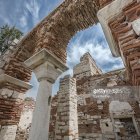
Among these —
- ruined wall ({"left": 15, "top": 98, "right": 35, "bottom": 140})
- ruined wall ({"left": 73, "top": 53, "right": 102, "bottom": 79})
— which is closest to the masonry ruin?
ruined wall ({"left": 15, "top": 98, "right": 35, "bottom": 140})

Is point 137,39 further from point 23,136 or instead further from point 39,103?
point 23,136

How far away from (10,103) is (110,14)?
13.3 ft

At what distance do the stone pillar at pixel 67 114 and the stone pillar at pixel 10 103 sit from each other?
63.1 inches

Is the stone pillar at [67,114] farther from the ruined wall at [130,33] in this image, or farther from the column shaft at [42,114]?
the ruined wall at [130,33]

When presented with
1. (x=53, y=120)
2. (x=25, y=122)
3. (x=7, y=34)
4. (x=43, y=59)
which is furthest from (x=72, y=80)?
(x=7, y=34)

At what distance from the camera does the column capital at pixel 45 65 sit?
3.34 meters

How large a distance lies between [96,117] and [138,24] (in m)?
5.84

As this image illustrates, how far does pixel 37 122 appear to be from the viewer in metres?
2.79

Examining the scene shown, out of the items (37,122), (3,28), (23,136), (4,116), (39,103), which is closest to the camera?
(37,122)

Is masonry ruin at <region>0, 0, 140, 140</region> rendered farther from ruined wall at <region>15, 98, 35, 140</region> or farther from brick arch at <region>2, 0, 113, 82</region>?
ruined wall at <region>15, 98, 35, 140</region>

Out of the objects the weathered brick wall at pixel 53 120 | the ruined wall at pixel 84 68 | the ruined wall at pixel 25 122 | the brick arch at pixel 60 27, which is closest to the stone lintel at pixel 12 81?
the brick arch at pixel 60 27

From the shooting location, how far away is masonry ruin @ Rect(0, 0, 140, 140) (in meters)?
1.83

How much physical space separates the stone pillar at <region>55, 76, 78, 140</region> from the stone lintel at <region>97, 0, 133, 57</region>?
12.6 ft

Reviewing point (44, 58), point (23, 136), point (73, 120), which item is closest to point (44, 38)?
point (44, 58)
